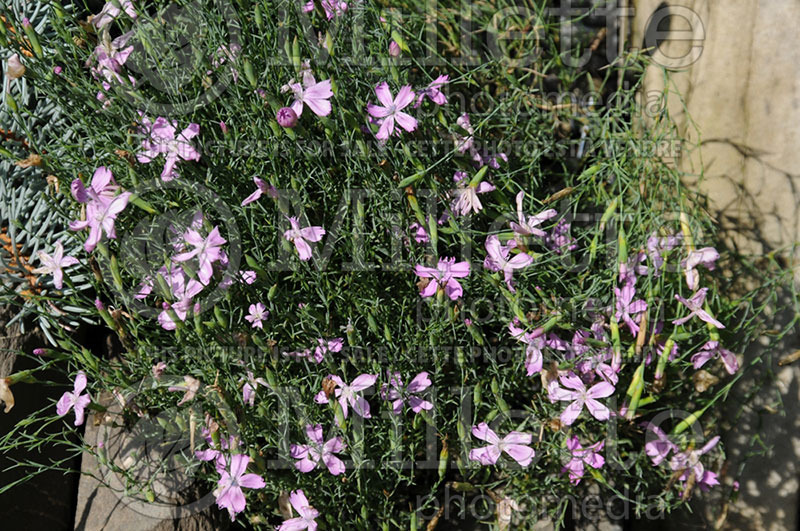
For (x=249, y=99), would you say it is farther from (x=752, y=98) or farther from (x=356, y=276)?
(x=752, y=98)

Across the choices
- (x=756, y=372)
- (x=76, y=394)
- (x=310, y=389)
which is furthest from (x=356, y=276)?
(x=756, y=372)

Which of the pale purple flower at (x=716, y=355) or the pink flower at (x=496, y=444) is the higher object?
the pale purple flower at (x=716, y=355)

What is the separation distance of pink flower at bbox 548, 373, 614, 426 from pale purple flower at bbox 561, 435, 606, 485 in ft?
0.22

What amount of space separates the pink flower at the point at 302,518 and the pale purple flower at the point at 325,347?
22 cm

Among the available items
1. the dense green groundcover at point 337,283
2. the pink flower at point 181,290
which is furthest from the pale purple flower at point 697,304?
the pink flower at point 181,290

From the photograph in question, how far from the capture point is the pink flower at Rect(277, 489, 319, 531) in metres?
1.09

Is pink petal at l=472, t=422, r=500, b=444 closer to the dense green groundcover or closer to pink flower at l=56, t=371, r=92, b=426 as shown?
the dense green groundcover

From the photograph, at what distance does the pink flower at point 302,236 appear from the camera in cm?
106

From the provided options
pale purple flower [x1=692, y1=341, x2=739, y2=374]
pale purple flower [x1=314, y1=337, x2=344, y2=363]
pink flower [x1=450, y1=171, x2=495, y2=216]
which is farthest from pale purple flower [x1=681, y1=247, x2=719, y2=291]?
pale purple flower [x1=314, y1=337, x2=344, y2=363]

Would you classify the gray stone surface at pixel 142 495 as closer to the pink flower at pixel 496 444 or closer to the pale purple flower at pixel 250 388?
the pale purple flower at pixel 250 388

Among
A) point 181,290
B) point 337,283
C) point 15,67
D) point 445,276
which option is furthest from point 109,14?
point 445,276

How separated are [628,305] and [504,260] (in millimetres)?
235

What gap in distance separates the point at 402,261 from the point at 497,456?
1.17ft

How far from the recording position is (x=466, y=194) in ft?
3.76
